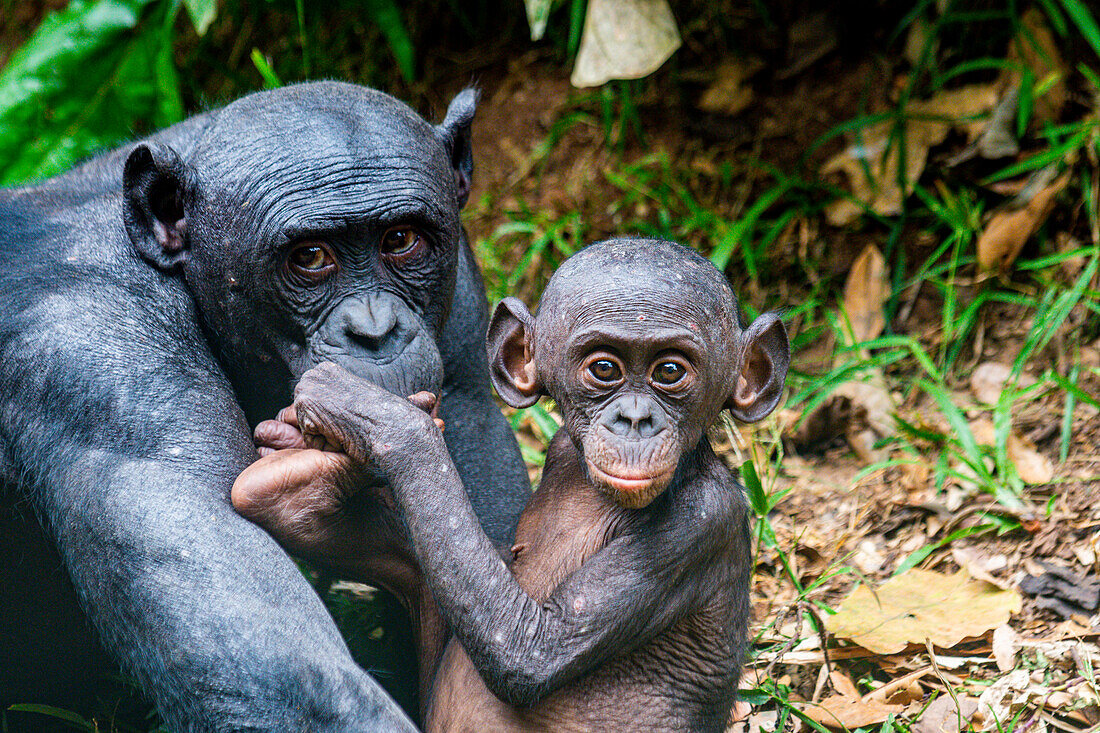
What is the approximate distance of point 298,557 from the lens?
3256 mm

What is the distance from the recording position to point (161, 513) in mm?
2873

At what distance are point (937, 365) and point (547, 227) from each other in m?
2.23

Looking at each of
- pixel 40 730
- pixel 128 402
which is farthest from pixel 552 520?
pixel 40 730

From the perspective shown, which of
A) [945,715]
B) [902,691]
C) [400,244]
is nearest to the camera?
[400,244]

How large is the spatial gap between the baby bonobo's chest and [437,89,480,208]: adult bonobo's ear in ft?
3.92

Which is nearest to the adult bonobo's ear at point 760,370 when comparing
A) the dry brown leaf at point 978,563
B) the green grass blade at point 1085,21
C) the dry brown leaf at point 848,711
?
the dry brown leaf at point 848,711

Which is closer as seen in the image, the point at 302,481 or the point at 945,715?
the point at 302,481

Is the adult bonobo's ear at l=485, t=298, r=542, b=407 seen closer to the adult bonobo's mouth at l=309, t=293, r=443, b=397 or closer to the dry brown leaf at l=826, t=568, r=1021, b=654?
the adult bonobo's mouth at l=309, t=293, r=443, b=397

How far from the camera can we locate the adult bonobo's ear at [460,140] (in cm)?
386

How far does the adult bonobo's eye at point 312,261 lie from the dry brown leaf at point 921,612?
81.4 inches

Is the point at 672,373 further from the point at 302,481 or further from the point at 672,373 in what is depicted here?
the point at 302,481

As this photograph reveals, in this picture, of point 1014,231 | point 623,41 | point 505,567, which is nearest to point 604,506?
point 505,567

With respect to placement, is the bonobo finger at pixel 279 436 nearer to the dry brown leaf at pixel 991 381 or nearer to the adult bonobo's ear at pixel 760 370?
the adult bonobo's ear at pixel 760 370

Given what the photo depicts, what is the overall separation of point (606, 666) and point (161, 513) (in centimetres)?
120
